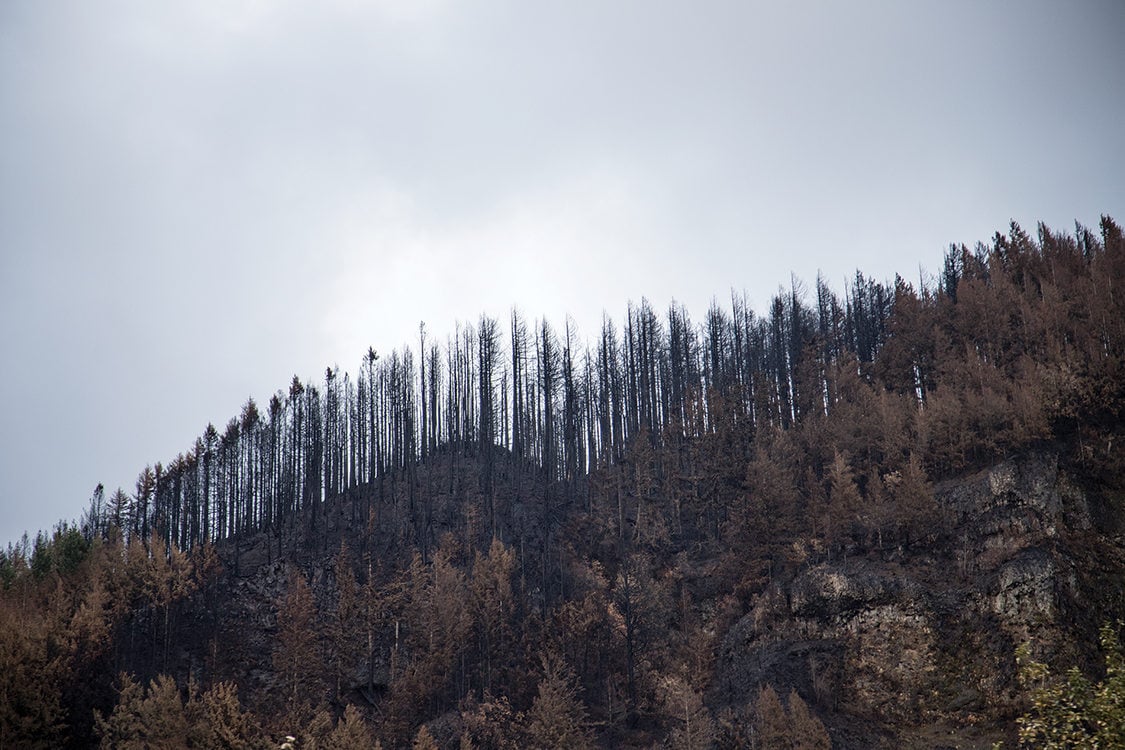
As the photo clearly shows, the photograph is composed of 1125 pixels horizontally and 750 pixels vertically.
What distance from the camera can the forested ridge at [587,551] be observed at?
44.2m

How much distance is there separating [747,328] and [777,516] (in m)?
43.5

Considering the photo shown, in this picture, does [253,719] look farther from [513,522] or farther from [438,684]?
[513,522]

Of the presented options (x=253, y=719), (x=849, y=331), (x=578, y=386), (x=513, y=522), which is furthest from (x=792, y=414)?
(x=253, y=719)

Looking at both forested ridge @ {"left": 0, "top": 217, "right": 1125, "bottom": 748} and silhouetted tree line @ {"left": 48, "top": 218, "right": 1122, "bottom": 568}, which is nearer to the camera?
forested ridge @ {"left": 0, "top": 217, "right": 1125, "bottom": 748}

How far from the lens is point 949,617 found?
45000 mm

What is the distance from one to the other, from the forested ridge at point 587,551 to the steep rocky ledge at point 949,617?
1.04 feet

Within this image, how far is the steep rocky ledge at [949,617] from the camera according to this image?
41344 mm

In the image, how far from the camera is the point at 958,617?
44719 mm

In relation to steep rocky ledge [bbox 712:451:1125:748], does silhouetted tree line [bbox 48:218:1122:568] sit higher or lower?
higher

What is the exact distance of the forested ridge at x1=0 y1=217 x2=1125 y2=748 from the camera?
4425 centimetres

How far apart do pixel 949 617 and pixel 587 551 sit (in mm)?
29753

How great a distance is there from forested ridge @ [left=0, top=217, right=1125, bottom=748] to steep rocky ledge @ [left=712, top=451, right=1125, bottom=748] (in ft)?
1.04

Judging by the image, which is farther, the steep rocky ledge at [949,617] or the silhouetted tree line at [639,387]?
the silhouetted tree line at [639,387]

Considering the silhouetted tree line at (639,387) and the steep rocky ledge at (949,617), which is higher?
the silhouetted tree line at (639,387)
